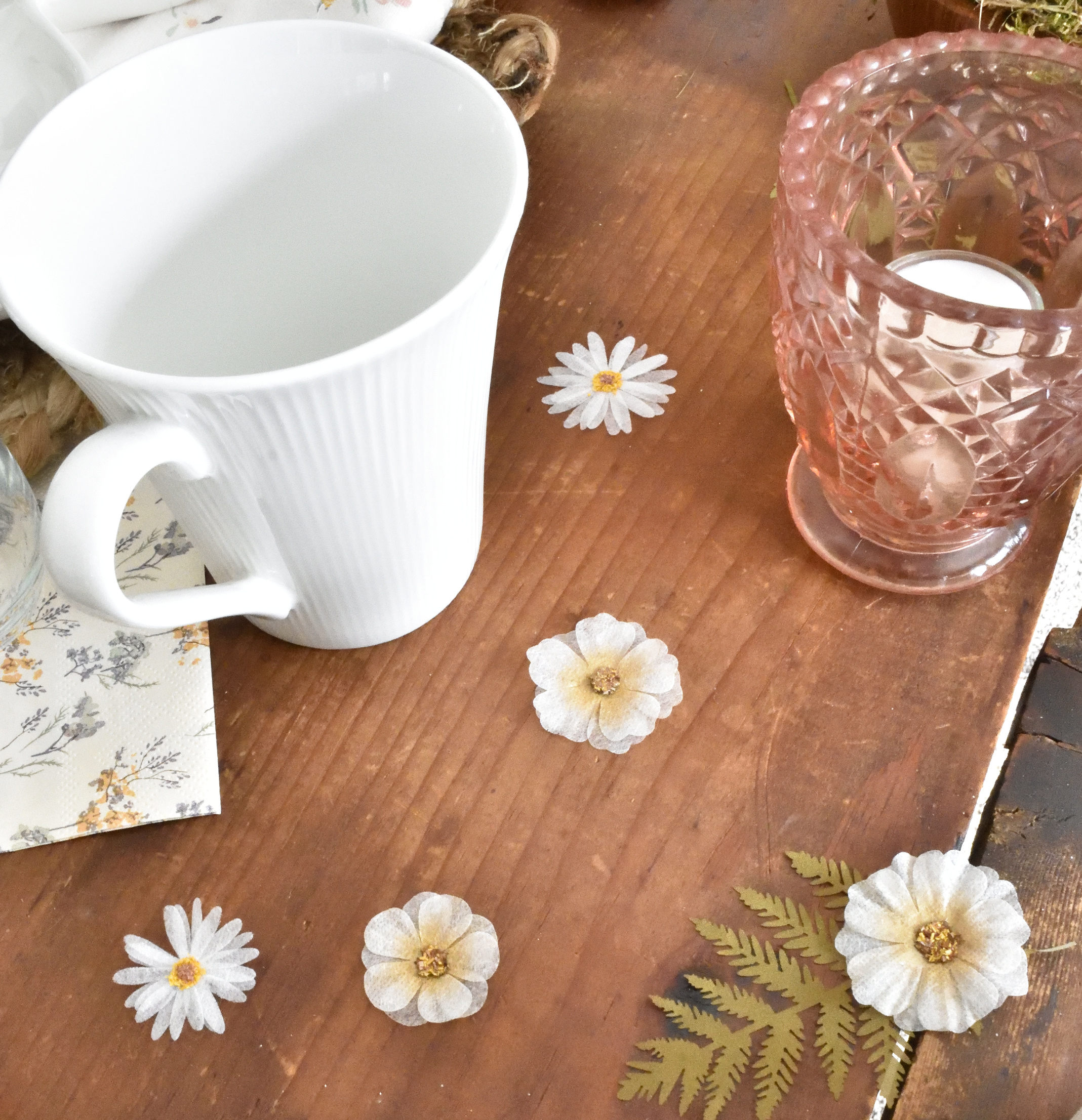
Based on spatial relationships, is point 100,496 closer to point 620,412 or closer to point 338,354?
point 338,354

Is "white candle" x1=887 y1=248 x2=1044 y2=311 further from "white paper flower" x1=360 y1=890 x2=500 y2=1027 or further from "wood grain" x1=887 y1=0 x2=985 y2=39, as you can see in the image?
"white paper flower" x1=360 y1=890 x2=500 y2=1027

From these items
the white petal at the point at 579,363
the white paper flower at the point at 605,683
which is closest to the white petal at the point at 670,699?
the white paper flower at the point at 605,683

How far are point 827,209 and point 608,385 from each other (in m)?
0.09

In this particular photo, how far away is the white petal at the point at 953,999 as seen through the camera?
23 centimetres

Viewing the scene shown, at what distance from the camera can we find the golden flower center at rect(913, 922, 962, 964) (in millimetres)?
232

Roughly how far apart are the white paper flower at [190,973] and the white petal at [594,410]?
16cm

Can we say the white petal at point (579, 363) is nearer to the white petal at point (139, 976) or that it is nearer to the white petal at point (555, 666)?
the white petal at point (555, 666)

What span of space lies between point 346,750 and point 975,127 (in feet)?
0.75

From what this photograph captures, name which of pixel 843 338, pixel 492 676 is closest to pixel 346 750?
pixel 492 676

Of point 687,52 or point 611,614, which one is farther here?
point 687,52

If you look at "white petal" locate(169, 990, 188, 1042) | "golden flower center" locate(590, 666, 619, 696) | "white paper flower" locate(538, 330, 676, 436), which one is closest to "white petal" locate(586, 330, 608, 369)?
"white paper flower" locate(538, 330, 676, 436)

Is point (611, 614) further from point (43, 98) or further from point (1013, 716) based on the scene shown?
point (43, 98)

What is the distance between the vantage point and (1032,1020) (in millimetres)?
228

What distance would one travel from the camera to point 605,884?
24 centimetres
